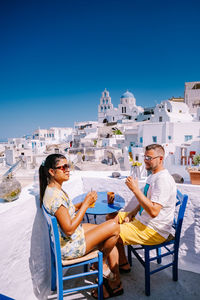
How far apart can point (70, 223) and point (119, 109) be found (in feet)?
178

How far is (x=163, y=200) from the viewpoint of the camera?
1.86 meters

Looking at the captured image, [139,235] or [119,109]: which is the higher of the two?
[119,109]

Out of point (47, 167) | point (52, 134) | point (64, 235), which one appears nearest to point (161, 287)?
point (64, 235)

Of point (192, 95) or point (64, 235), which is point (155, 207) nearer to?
point (64, 235)

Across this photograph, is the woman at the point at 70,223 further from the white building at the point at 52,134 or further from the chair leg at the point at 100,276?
the white building at the point at 52,134

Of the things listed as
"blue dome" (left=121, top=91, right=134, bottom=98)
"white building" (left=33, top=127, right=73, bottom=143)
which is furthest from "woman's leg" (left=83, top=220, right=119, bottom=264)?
"blue dome" (left=121, top=91, right=134, bottom=98)

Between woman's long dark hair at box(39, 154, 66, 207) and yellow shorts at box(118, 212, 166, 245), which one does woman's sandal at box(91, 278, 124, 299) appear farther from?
woman's long dark hair at box(39, 154, 66, 207)

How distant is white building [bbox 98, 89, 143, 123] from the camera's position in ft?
168

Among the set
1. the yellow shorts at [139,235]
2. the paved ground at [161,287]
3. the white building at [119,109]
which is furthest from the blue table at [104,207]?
the white building at [119,109]

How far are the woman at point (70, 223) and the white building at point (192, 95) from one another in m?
42.9

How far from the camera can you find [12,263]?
1.77 metres

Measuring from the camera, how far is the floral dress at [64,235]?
1631 millimetres

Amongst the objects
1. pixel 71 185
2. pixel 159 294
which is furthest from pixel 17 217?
pixel 159 294

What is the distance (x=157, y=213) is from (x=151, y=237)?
1.23 feet
